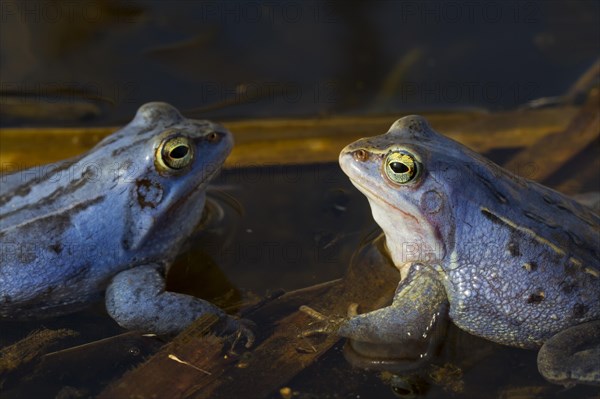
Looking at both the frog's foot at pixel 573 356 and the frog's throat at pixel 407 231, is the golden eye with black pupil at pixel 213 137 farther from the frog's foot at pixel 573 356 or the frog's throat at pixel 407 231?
the frog's foot at pixel 573 356

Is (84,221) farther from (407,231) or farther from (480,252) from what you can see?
(480,252)

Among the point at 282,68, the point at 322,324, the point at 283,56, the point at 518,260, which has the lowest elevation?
the point at 322,324

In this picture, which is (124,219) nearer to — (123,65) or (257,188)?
(257,188)

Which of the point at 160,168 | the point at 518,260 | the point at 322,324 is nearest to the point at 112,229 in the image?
the point at 160,168

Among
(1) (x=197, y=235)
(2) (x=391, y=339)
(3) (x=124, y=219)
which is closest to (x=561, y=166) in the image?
(2) (x=391, y=339)

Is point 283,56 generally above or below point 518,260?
above

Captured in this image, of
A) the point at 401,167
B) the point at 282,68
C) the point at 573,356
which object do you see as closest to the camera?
the point at 573,356
